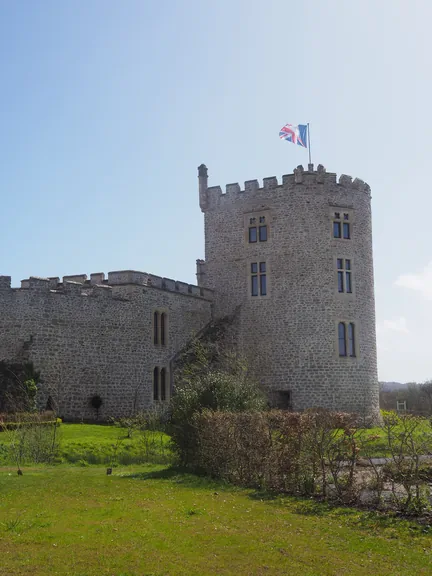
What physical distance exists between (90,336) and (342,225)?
1524 cm

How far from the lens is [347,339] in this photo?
35750 millimetres

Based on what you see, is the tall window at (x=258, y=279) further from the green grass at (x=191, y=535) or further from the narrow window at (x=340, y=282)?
the green grass at (x=191, y=535)

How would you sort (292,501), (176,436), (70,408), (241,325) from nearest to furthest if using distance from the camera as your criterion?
(292,501) → (176,436) → (70,408) → (241,325)

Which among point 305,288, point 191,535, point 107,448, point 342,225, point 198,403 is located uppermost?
point 342,225

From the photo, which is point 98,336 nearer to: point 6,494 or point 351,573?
point 6,494

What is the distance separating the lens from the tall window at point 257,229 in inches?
1468

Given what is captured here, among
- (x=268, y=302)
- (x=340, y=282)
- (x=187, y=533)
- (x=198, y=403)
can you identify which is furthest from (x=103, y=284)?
(x=187, y=533)

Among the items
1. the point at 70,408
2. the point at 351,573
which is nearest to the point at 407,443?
the point at 351,573

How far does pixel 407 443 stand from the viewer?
12469 millimetres

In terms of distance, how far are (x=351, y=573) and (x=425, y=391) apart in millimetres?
68584

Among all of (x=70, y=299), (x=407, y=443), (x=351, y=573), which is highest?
(x=70, y=299)

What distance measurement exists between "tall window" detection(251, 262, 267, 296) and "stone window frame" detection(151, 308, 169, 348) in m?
5.49

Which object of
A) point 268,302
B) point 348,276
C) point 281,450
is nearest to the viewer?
point 281,450

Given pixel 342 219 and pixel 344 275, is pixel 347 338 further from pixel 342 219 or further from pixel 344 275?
pixel 342 219
